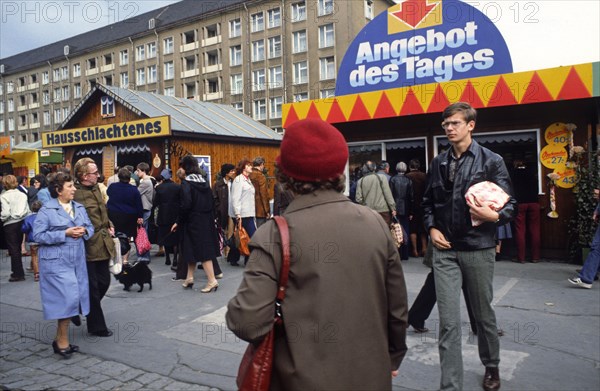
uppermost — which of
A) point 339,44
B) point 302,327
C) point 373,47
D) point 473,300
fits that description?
point 339,44

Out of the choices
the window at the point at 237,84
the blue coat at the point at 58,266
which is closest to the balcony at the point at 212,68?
the window at the point at 237,84

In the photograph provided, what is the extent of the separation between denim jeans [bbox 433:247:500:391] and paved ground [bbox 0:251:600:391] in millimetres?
446

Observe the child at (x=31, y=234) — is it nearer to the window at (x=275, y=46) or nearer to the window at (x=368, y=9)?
the window at (x=275, y=46)

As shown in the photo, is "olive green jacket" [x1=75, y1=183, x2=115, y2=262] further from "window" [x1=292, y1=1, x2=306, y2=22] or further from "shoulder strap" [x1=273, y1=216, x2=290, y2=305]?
"window" [x1=292, y1=1, x2=306, y2=22]

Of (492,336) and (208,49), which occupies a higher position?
(208,49)

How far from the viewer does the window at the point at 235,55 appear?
167 ft

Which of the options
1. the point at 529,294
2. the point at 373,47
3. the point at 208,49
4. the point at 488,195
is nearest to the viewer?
the point at 488,195

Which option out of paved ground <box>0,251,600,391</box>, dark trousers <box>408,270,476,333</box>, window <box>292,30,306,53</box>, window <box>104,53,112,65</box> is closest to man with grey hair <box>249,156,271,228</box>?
paved ground <box>0,251,600,391</box>

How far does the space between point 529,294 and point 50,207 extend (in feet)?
19.2

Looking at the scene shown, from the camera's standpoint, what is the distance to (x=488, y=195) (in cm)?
318

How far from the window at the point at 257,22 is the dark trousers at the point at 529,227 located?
4464cm

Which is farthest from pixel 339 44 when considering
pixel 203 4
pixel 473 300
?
pixel 473 300

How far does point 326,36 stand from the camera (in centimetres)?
4488

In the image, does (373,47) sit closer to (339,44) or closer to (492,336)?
(492,336)
